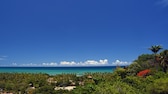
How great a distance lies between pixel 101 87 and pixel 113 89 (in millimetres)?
1322

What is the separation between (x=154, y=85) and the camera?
2172 cm

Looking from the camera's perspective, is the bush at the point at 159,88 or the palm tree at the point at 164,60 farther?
the palm tree at the point at 164,60

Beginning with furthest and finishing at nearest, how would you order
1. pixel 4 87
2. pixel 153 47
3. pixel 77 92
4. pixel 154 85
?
pixel 153 47
pixel 4 87
pixel 154 85
pixel 77 92

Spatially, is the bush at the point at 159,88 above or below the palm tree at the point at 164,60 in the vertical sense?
below

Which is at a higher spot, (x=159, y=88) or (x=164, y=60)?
(x=164, y=60)

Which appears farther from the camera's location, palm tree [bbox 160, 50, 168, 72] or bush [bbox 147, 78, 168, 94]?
palm tree [bbox 160, 50, 168, 72]

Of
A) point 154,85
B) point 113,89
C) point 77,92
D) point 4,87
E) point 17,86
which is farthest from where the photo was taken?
point 4,87

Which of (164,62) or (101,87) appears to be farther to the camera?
(164,62)

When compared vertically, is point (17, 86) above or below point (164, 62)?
below

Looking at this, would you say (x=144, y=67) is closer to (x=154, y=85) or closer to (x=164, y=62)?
(x=164, y=62)

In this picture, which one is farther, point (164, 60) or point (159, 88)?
point (164, 60)

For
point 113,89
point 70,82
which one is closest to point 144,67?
point 70,82

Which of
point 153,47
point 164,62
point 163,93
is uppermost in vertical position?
point 153,47

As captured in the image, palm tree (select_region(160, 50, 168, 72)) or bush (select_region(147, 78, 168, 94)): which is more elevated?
palm tree (select_region(160, 50, 168, 72))
